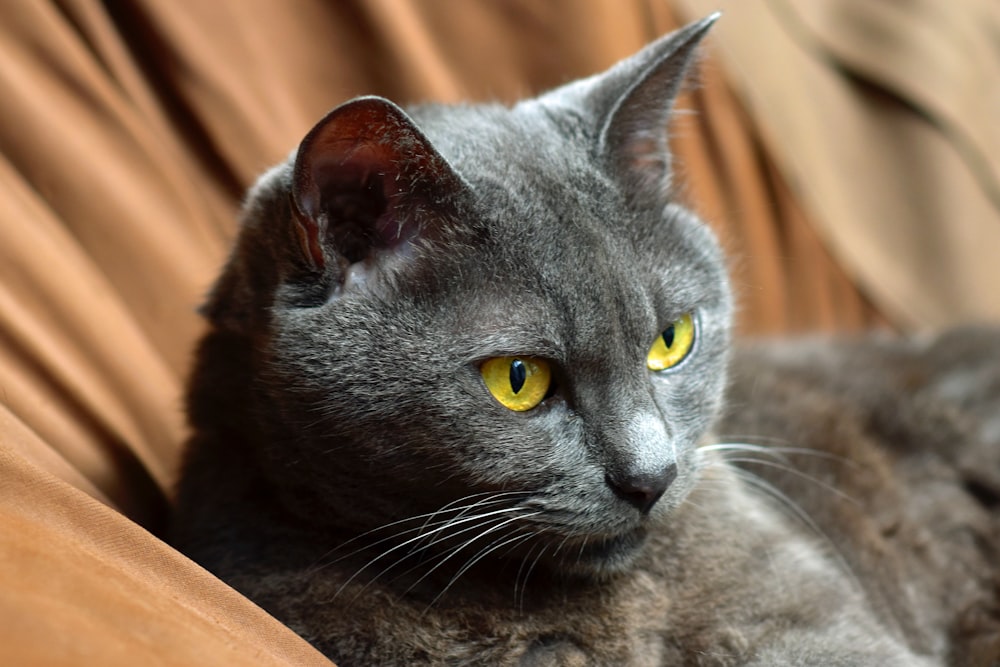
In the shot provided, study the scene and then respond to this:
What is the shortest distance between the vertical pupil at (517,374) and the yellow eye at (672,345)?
16cm

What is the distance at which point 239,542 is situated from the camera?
111cm

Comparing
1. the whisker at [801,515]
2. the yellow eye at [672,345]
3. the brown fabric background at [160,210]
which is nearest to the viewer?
the brown fabric background at [160,210]

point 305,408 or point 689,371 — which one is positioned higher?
point 305,408

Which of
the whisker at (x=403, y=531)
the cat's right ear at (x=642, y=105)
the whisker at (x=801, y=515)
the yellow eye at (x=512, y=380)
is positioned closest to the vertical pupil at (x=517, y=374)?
the yellow eye at (x=512, y=380)

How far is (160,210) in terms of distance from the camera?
58.8 inches

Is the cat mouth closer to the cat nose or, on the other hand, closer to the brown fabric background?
the cat nose

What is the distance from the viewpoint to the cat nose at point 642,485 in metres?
0.97

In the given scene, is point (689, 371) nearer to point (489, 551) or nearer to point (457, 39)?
point (489, 551)

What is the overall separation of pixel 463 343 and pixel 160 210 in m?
0.73

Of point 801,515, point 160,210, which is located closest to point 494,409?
point 801,515

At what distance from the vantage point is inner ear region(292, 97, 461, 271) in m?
0.93

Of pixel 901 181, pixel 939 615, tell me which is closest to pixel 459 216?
pixel 939 615

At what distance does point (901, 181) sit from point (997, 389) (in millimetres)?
619

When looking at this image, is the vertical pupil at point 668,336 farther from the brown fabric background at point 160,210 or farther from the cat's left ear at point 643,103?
the brown fabric background at point 160,210
